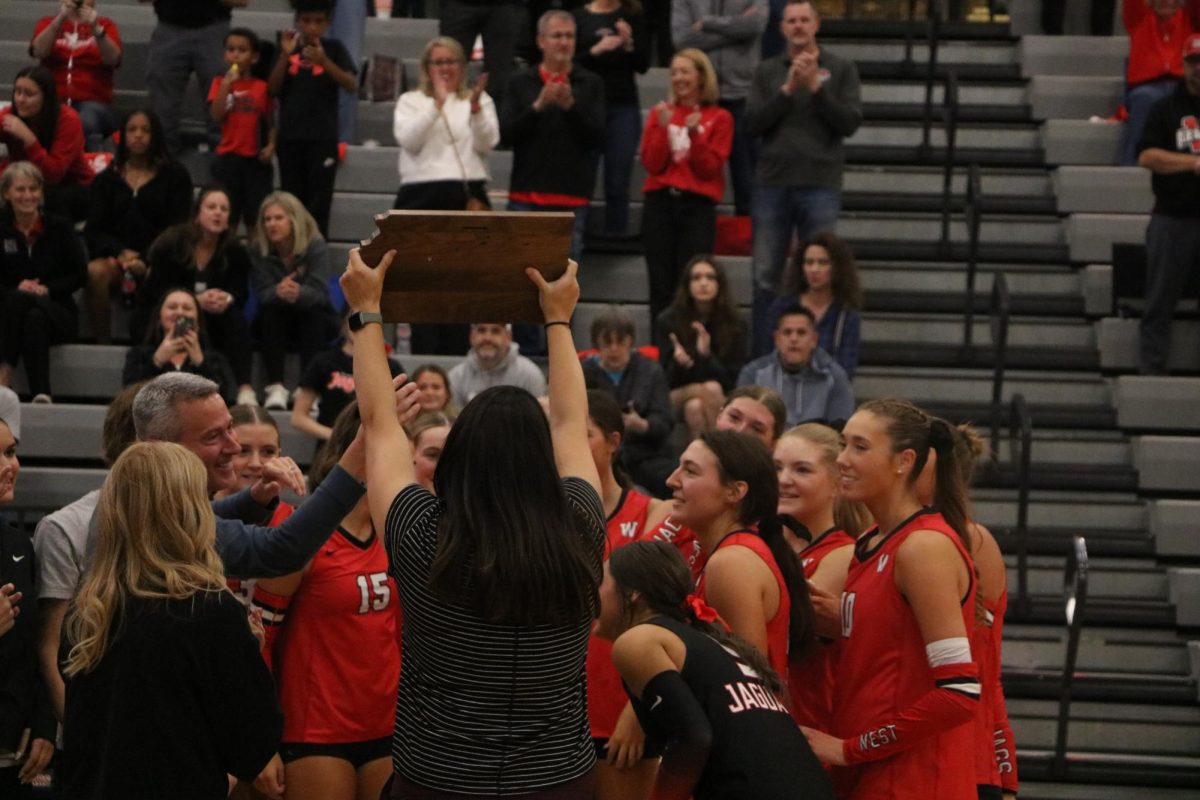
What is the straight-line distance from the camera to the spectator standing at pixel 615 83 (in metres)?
10.6

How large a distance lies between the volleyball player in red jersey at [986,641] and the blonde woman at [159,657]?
2.09 metres

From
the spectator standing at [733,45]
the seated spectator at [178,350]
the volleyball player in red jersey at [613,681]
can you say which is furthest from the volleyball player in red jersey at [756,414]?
the spectator standing at [733,45]

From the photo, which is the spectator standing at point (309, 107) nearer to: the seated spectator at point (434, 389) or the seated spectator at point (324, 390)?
the seated spectator at point (324, 390)

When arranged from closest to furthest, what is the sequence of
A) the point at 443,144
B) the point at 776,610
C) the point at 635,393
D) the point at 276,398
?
the point at 776,610 < the point at 635,393 < the point at 276,398 < the point at 443,144

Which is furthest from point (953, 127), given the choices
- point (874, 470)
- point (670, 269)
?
point (874, 470)

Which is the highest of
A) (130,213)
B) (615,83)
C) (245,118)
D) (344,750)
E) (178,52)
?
(178,52)

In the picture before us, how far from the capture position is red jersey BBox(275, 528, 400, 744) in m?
5.06

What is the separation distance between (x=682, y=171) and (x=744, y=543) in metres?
5.54

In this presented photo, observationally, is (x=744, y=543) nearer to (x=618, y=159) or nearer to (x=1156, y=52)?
(x=618, y=159)

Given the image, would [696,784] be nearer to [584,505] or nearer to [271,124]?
[584,505]

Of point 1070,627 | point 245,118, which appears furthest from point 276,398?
point 1070,627

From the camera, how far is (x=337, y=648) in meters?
5.10

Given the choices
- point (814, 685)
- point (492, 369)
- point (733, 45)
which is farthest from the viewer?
point (733, 45)

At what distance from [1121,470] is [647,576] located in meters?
5.99
